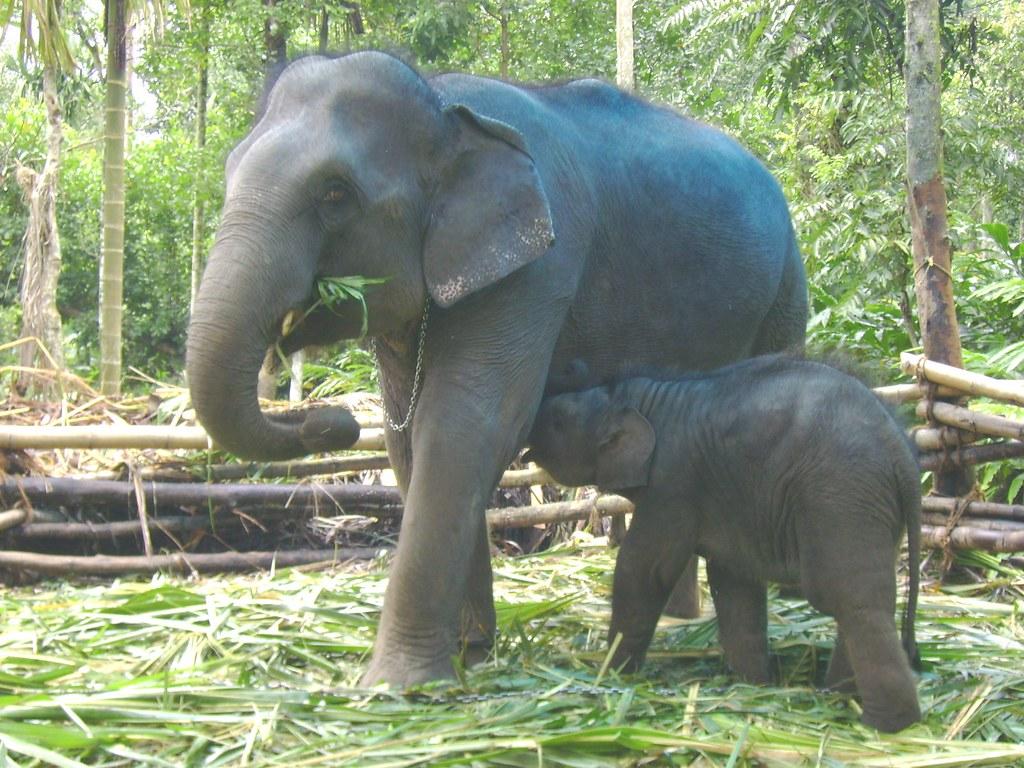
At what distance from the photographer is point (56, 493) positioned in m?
6.56

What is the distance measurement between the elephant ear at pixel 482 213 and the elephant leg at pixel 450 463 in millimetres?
157

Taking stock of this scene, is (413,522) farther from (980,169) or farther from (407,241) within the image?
(980,169)

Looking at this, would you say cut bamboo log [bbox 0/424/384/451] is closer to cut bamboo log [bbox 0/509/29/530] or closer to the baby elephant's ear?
cut bamboo log [bbox 0/509/29/530]

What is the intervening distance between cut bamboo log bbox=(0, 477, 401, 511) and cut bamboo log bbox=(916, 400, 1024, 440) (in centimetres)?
285

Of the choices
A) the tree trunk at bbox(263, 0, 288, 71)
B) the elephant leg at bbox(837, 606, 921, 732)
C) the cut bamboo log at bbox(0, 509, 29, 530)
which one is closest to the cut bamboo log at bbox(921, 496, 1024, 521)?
the elephant leg at bbox(837, 606, 921, 732)

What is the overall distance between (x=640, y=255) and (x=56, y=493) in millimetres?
3633

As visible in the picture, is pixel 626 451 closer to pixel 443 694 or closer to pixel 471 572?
pixel 471 572

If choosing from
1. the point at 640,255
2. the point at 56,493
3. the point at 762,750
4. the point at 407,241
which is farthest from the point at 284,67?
the point at 56,493

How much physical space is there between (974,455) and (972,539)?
425 mm

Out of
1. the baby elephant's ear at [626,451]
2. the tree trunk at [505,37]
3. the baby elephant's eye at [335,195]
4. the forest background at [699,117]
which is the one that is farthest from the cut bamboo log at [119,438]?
the tree trunk at [505,37]

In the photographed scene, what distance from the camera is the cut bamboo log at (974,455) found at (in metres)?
5.85

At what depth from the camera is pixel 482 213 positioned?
12.6 ft

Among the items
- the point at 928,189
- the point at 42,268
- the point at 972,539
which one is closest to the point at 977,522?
the point at 972,539

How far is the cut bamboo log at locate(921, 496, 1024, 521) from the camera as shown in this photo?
5965 mm
